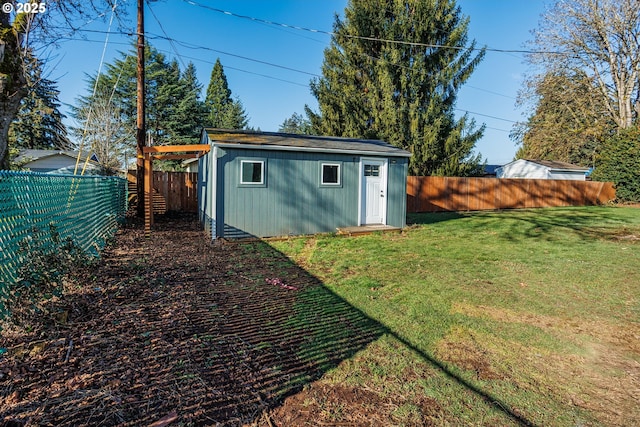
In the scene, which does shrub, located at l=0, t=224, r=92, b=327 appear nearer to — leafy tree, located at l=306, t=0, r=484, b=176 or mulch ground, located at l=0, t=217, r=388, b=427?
mulch ground, located at l=0, t=217, r=388, b=427

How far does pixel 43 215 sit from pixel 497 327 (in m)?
5.39

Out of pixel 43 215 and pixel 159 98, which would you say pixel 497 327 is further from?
pixel 159 98

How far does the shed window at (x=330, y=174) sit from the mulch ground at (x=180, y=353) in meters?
4.94

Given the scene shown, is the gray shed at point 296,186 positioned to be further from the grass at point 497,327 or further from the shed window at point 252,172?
the grass at point 497,327

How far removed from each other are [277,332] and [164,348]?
41.3 inches

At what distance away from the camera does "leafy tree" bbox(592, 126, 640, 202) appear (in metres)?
19.9

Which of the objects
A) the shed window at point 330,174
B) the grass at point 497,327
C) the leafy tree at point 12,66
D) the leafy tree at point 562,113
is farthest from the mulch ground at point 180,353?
the leafy tree at point 562,113

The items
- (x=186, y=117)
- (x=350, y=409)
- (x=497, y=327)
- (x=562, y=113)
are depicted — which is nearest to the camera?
(x=350, y=409)

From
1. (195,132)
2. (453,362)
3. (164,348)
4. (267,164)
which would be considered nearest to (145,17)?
(267,164)

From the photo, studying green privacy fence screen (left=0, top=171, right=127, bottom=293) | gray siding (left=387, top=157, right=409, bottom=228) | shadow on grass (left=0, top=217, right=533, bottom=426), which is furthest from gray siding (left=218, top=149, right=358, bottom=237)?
shadow on grass (left=0, top=217, right=533, bottom=426)

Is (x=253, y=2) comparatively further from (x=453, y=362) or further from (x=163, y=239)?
(x=453, y=362)

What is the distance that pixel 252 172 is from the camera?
8.92 meters

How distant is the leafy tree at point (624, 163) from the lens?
19.9 metres

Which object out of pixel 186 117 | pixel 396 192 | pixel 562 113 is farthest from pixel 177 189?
pixel 562 113
